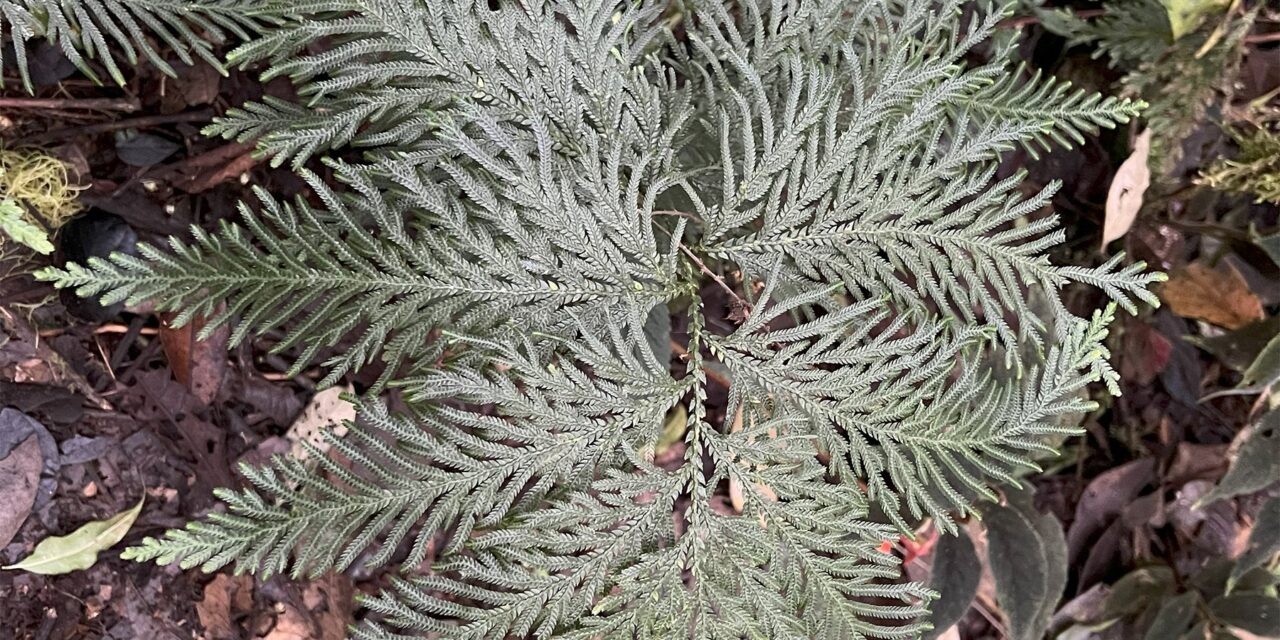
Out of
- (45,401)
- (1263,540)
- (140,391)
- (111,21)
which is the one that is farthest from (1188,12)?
(45,401)

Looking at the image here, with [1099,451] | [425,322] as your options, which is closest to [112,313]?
[425,322]

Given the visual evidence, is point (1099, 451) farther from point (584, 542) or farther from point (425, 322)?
point (425, 322)

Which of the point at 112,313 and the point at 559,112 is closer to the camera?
the point at 559,112

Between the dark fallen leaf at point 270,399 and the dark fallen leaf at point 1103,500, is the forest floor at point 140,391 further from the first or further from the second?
the dark fallen leaf at point 1103,500

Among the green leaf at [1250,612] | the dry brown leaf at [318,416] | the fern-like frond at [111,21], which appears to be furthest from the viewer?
the green leaf at [1250,612]

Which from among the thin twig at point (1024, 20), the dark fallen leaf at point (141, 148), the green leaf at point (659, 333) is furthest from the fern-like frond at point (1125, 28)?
the dark fallen leaf at point (141, 148)

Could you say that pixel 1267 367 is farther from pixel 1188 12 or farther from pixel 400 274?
pixel 400 274
